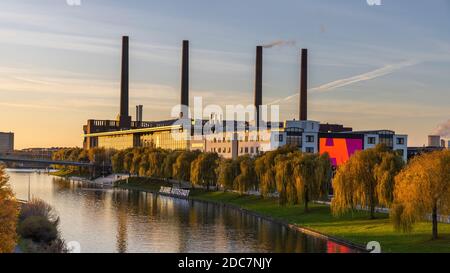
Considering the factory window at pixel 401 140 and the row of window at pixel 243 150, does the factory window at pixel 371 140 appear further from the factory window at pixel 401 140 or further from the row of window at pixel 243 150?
the row of window at pixel 243 150

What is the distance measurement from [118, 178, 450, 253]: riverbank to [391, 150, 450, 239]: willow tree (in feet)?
4.28

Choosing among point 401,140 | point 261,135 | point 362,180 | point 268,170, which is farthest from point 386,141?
point 362,180

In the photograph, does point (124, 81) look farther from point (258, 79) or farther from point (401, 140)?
point (401, 140)

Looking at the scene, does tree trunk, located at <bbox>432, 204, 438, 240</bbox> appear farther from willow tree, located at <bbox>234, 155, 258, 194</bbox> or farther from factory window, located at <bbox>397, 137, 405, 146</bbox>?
factory window, located at <bbox>397, 137, 405, 146</bbox>

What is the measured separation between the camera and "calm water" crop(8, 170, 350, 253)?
43312mm

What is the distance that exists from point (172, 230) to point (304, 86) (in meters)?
65.3

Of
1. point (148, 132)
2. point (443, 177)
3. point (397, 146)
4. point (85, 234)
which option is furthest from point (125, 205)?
point (148, 132)

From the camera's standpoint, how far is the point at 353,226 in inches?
1992

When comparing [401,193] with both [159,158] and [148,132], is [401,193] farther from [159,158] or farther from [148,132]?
[148,132]

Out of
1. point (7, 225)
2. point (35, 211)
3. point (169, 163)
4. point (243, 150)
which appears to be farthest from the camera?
point (243, 150)

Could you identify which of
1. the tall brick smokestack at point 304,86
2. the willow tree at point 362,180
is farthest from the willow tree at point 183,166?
the willow tree at point 362,180

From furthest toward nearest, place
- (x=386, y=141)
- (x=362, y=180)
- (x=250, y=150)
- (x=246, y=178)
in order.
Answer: (x=386, y=141)
(x=250, y=150)
(x=246, y=178)
(x=362, y=180)
